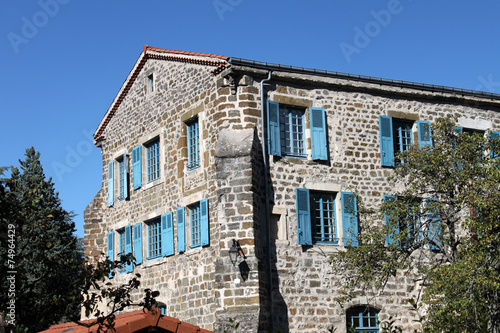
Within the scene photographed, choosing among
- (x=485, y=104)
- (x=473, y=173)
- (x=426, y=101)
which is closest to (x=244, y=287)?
(x=473, y=173)

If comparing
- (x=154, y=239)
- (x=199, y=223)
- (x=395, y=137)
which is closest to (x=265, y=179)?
(x=199, y=223)

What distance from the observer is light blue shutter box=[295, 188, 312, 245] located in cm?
1661

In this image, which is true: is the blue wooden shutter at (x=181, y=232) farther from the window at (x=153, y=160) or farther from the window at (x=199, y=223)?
the window at (x=153, y=160)

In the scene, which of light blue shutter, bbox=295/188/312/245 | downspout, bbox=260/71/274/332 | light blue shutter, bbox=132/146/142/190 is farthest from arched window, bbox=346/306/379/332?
light blue shutter, bbox=132/146/142/190

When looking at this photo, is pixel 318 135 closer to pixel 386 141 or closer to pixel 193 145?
pixel 386 141

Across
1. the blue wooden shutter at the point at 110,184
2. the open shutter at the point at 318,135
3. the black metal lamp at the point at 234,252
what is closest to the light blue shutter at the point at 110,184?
the blue wooden shutter at the point at 110,184

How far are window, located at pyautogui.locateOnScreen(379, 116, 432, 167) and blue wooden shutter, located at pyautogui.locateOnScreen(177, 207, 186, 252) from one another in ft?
18.6

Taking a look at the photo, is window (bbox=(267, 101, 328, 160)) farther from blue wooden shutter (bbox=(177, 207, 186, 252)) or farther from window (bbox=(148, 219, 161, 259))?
window (bbox=(148, 219, 161, 259))

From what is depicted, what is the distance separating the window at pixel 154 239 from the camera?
19.2 m

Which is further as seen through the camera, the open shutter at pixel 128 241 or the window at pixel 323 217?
the open shutter at pixel 128 241

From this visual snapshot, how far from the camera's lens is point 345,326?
16625 mm

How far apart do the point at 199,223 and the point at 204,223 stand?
64cm

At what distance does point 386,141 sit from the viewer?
18.3 metres

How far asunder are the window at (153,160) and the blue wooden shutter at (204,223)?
303 cm
